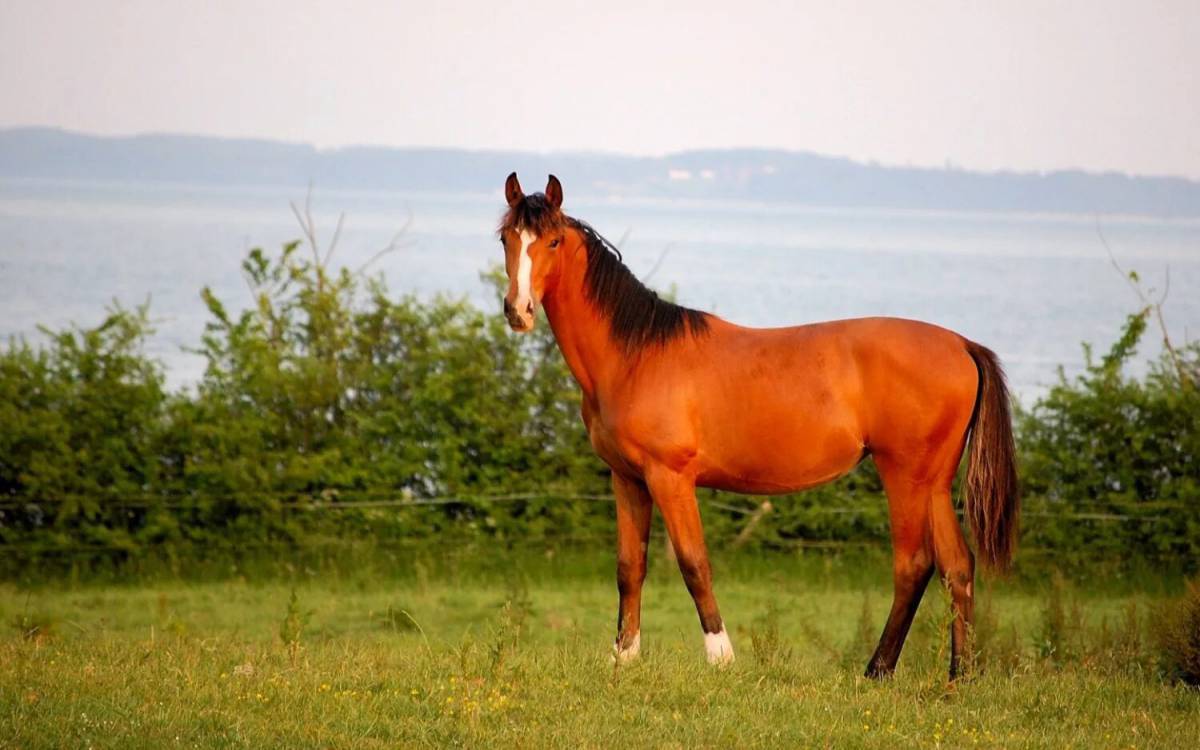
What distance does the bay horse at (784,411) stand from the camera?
21.6ft

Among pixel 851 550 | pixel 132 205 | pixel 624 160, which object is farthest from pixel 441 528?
pixel 132 205

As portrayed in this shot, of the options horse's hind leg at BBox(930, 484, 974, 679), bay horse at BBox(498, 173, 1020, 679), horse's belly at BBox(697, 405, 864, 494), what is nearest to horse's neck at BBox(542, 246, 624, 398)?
bay horse at BBox(498, 173, 1020, 679)

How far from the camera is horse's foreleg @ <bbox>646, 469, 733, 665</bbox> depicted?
6.61 metres

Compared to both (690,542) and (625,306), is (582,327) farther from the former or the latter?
(690,542)

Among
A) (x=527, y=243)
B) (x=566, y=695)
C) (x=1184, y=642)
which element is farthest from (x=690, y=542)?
(x=1184, y=642)

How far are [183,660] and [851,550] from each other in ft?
23.6

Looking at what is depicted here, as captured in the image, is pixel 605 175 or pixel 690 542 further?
pixel 605 175

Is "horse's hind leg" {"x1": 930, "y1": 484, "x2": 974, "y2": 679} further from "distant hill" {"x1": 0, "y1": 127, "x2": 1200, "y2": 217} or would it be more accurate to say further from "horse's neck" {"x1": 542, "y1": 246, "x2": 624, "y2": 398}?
"distant hill" {"x1": 0, "y1": 127, "x2": 1200, "y2": 217}

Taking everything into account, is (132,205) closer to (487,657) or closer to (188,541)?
(188,541)

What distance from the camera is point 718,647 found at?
6652mm

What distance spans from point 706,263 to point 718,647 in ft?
167

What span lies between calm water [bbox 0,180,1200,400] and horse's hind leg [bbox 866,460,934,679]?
822cm

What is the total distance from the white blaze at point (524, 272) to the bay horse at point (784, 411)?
0.01m

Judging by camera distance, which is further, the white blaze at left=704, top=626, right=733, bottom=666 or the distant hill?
the distant hill
